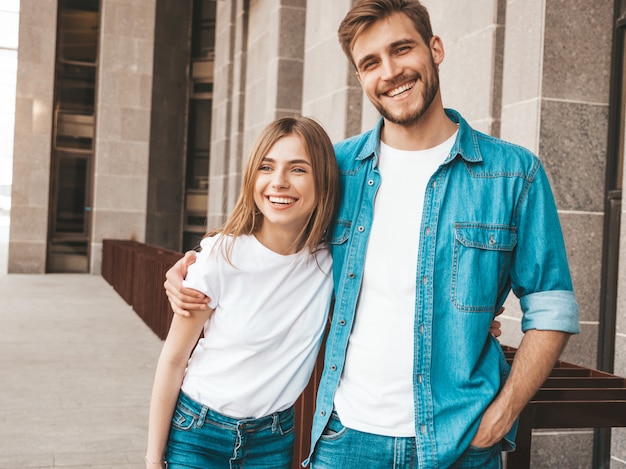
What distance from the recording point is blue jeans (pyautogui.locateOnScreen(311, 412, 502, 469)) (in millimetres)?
2232

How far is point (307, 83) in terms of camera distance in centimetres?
1146

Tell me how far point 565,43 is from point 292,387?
13.2 feet

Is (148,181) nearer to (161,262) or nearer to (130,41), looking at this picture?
(130,41)

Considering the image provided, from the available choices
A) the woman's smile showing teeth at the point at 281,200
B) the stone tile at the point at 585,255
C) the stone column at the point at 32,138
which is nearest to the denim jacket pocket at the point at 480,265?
the woman's smile showing teeth at the point at 281,200

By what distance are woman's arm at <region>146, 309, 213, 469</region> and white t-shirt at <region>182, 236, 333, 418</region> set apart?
53 mm

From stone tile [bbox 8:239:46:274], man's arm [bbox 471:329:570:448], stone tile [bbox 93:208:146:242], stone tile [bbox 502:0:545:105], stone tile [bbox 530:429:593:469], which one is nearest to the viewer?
man's arm [bbox 471:329:570:448]

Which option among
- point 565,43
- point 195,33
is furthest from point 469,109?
point 195,33

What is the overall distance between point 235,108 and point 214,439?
574 inches

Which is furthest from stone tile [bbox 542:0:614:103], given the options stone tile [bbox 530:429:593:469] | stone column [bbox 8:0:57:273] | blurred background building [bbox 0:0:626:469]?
stone column [bbox 8:0:57:273]

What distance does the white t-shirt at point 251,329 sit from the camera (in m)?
2.46

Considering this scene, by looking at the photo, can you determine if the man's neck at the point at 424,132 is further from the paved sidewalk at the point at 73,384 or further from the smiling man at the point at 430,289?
the paved sidewalk at the point at 73,384

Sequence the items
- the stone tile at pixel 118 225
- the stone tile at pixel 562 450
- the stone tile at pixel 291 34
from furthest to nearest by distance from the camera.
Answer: the stone tile at pixel 118 225, the stone tile at pixel 291 34, the stone tile at pixel 562 450

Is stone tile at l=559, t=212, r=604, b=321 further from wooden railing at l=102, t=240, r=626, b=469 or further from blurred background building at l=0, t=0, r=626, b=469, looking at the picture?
wooden railing at l=102, t=240, r=626, b=469

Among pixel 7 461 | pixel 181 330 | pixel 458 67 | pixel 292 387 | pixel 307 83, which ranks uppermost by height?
pixel 307 83
